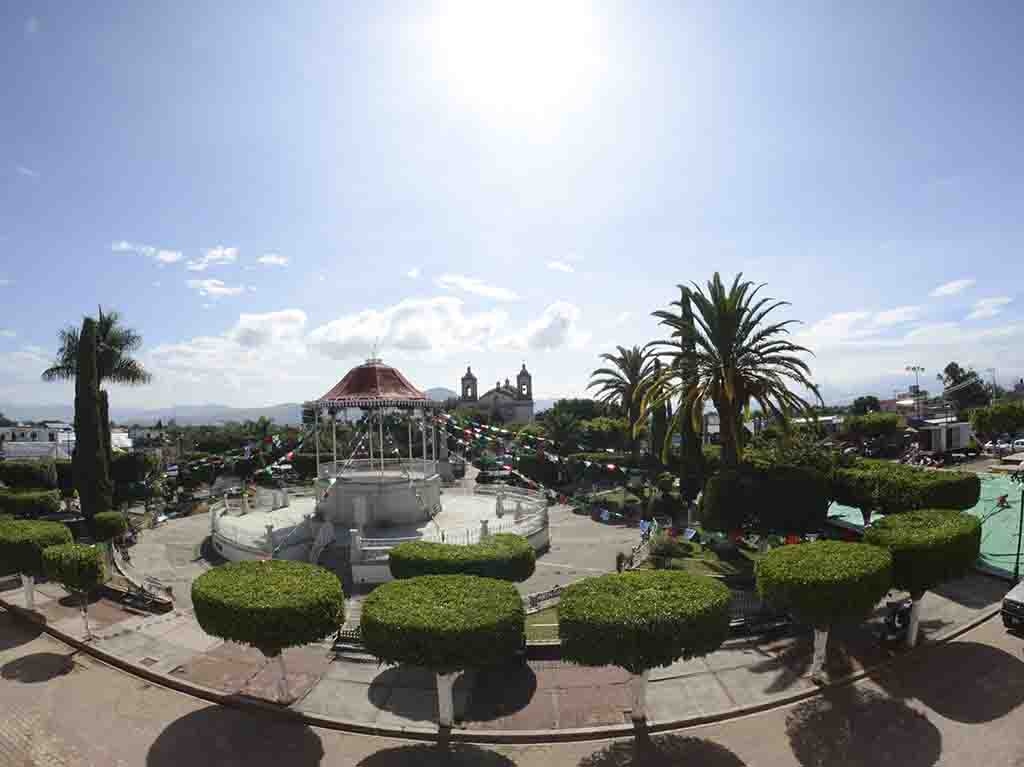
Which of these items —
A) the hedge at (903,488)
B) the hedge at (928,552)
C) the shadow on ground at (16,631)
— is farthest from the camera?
the hedge at (903,488)

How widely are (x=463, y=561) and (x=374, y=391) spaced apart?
50.8 feet

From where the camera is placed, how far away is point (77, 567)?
16.8 meters

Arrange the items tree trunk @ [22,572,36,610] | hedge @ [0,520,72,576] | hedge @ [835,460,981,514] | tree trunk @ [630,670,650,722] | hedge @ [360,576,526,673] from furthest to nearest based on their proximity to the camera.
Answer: tree trunk @ [22,572,36,610] → hedge @ [835,460,981,514] → hedge @ [0,520,72,576] → tree trunk @ [630,670,650,722] → hedge @ [360,576,526,673]

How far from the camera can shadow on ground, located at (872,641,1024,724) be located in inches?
476

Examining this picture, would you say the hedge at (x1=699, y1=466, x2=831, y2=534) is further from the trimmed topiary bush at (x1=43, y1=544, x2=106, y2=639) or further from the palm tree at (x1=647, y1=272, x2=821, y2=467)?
the trimmed topiary bush at (x1=43, y1=544, x2=106, y2=639)

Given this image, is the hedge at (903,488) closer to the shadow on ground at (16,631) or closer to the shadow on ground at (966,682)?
the shadow on ground at (966,682)

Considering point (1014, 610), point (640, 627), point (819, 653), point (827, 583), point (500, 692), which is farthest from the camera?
point (1014, 610)

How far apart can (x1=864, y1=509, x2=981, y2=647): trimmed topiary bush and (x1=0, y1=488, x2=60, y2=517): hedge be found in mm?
37484

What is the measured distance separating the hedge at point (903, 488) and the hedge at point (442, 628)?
15.2m

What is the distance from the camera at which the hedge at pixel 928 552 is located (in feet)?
46.2

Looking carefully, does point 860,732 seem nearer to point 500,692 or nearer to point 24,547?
point 500,692

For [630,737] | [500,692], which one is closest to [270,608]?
[500,692]

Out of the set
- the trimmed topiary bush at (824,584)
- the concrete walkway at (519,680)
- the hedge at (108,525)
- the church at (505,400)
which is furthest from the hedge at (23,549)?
the church at (505,400)

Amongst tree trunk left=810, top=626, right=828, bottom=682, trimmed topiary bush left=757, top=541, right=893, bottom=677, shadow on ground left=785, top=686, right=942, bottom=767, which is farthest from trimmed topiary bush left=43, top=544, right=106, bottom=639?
tree trunk left=810, top=626, right=828, bottom=682
